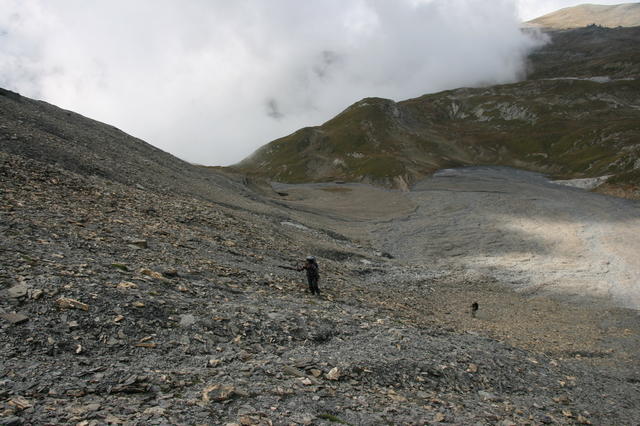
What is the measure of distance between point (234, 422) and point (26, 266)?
8783 millimetres

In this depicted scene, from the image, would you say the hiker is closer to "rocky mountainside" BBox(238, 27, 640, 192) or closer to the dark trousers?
the dark trousers

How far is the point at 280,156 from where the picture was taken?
188 meters

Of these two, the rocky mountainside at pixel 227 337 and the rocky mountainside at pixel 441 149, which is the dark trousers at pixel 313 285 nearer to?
the rocky mountainside at pixel 227 337

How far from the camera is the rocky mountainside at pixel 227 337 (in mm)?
9484

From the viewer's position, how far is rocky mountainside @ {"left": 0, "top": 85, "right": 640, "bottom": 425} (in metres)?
9.48

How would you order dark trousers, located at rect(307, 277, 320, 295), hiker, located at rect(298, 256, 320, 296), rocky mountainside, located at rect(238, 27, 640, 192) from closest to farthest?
hiker, located at rect(298, 256, 320, 296)
dark trousers, located at rect(307, 277, 320, 295)
rocky mountainside, located at rect(238, 27, 640, 192)

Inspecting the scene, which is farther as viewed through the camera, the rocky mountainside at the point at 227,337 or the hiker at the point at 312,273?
the hiker at the point at 312,273

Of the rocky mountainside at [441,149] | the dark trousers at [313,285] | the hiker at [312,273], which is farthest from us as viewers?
the rocky mountainside at [441,149]

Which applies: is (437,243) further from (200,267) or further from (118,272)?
(118,272)

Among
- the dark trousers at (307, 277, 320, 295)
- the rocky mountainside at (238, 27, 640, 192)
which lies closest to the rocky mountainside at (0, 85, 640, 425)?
the dark trousers at (307, 277, 320, 295)

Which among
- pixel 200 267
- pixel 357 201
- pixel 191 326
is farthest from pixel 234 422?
pixel 357 201

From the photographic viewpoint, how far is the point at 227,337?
42.6 feet

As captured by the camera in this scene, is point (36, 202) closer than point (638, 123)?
Yes

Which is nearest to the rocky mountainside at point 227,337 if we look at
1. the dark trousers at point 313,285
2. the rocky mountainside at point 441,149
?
the dark trousers at point 313,285
